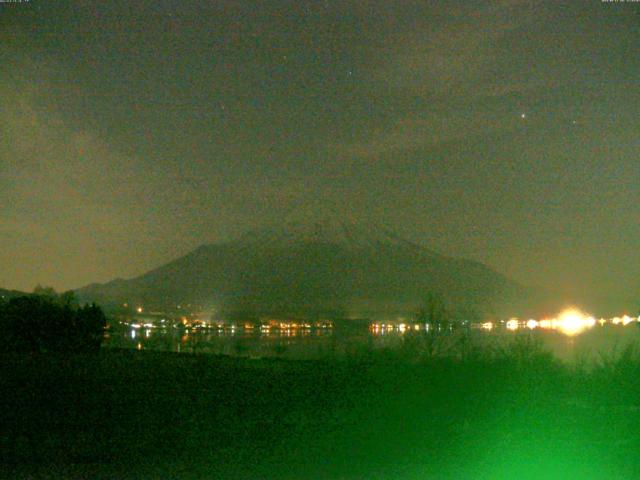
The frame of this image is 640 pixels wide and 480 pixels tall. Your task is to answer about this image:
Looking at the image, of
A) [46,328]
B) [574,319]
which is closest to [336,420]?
[46,328]

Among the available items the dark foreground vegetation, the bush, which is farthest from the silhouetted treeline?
the dark foreground vegetation

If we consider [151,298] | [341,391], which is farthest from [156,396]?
[151,298]

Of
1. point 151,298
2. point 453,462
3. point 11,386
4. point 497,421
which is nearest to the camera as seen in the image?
point 453,462

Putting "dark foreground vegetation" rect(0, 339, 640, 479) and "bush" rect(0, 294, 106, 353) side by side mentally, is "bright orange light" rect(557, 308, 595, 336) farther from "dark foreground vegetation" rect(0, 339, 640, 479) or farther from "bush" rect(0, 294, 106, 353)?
"dark foreground vegetation" rect(0, 339, 640, 479)

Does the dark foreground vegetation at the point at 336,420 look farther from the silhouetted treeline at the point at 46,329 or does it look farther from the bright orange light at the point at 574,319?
the bright orange light at the point at 574,319

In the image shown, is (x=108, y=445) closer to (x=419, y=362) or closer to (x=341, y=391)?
(x=341, y=391)

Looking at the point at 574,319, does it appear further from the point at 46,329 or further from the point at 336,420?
the point at 336,420
